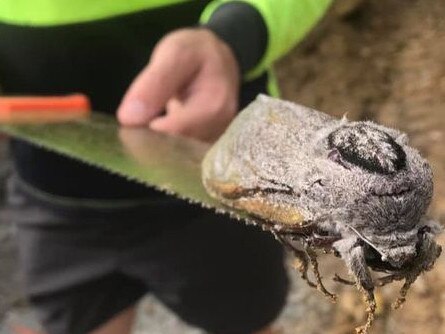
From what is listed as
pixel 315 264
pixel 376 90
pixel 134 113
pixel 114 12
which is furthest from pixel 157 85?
pixel 376 90

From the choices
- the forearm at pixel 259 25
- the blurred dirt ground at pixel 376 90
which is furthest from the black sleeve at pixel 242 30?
the blurred dirt ground at pixel 376 90

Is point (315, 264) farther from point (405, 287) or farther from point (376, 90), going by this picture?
point (376, 90)

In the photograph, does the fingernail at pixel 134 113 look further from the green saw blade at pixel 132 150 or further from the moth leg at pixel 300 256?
the moth leg at pixel 300 256

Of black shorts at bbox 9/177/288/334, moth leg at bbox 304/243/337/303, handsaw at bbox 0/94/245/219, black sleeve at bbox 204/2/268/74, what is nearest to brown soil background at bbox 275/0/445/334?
black shorts at bbox 9/177/288/334

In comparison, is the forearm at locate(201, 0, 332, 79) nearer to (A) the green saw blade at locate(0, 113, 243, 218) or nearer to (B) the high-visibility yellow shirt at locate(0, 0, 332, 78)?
(B) the high-visibility yellow shirt at locate(0, 0, 332, 78)

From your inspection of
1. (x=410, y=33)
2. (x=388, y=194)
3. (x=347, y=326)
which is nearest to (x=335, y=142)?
(x=388, y=194)

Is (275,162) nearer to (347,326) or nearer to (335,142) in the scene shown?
(335,142)
